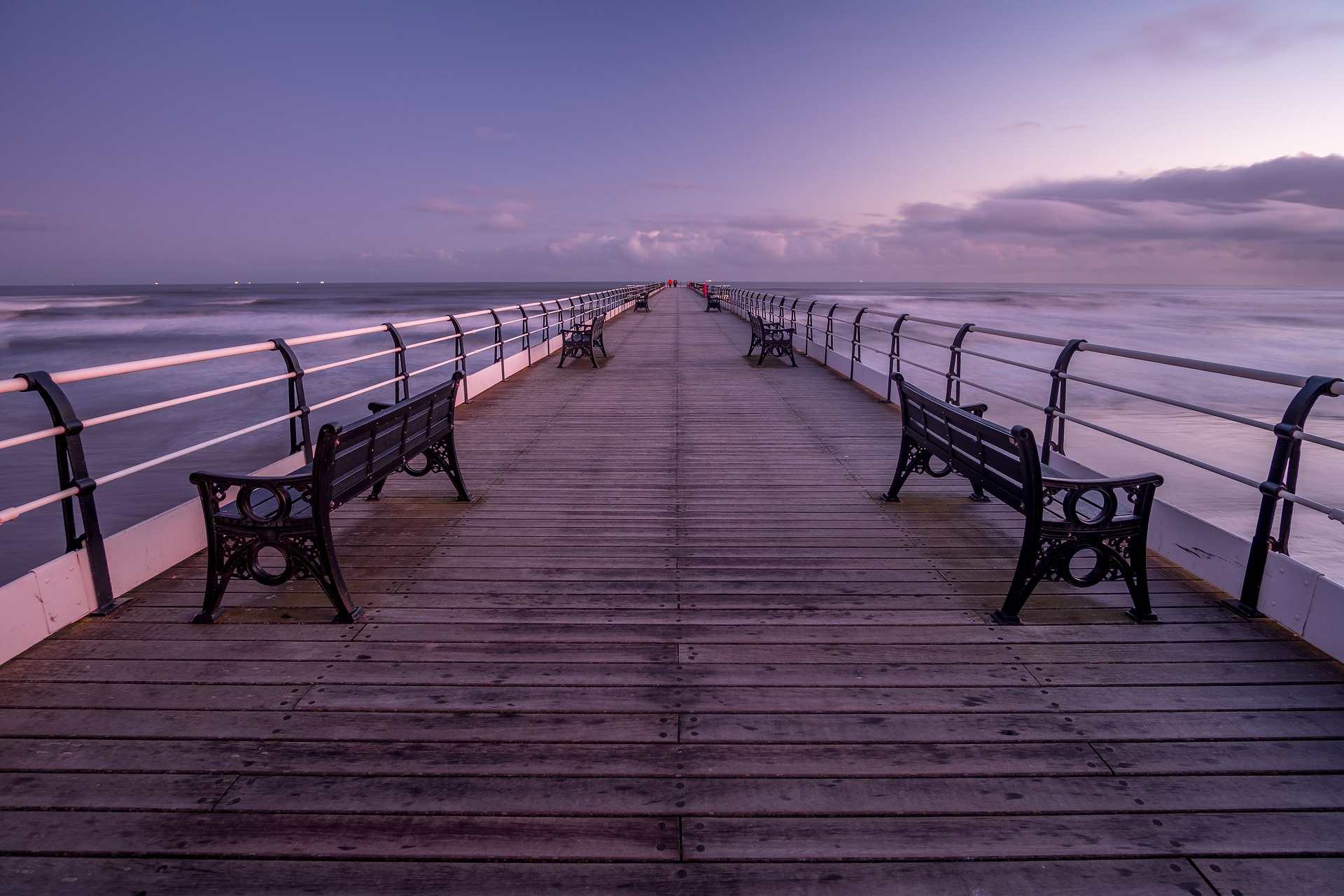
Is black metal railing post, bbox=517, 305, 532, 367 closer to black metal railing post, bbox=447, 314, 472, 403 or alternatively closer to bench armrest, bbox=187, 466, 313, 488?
black metal railing post, bbox=447, 314, 472, 403

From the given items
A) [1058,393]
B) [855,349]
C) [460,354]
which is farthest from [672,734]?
[855,349]

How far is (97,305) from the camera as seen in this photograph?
11412 centimetres

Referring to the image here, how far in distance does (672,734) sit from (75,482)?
9.61ft

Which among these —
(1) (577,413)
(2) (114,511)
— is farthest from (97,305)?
(1) (577,413)

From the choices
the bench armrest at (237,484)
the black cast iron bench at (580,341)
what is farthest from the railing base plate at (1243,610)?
the black cast iron bench at (580,341)

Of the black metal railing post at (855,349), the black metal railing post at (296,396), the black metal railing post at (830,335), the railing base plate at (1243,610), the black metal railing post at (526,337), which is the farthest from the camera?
the black metal railing post at (830,335)

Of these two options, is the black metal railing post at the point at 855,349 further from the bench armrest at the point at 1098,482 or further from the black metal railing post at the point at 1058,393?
the bench armrest at the point at 1098,482

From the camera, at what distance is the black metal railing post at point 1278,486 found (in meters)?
3.20

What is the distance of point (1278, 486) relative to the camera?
10.9ft

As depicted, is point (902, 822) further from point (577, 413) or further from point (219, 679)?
point (577, 413)

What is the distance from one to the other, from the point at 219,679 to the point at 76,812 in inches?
29.5

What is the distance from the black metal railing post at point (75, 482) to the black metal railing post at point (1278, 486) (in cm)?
516

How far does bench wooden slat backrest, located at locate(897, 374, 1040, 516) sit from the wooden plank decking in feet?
1.81

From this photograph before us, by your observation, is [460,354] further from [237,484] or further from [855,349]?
[855,349]
